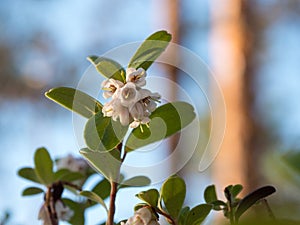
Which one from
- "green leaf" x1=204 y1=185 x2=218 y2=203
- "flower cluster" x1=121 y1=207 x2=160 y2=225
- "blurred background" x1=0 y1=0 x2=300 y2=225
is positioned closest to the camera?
"flower cluster" x1=121 y1=207 x2=160 y2=225

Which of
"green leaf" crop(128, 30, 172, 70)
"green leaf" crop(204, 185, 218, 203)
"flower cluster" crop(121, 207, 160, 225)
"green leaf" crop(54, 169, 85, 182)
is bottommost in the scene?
"flower cluster" crop(121, 207, 160, 225)

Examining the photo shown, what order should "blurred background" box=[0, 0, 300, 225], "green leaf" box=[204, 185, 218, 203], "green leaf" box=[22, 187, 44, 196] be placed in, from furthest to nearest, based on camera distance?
"blurred background" box=[0, 0, 300, 225] < "green leaf" box=[22, 187, 44, 196] < "green leaf" box=[204, 185, 218, 203]

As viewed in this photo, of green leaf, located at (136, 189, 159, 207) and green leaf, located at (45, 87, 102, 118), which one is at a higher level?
green leaf, located at (45, 87, 102, 118)

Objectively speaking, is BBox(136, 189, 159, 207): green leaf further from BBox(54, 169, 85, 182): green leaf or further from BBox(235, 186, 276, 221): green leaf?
BBox(54, 169, 85, 182): green leaf

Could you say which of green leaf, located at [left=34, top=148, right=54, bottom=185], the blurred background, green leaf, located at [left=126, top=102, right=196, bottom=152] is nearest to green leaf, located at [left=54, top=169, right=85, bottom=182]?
green leaf, located at [left=34, top=148, right=54, bottom=185]

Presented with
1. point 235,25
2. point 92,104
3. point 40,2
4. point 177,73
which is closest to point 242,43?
point 235,25

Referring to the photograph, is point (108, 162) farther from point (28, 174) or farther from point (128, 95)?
point (28, 174)

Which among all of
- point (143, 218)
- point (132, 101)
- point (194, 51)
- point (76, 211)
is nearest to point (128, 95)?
point (132, 101)
